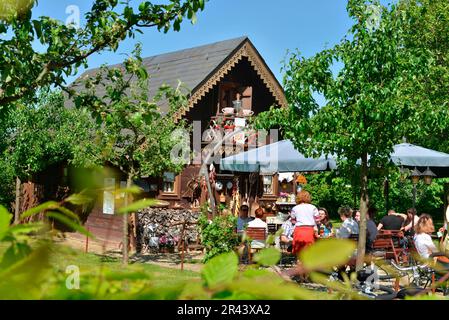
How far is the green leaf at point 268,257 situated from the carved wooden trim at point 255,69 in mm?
17530

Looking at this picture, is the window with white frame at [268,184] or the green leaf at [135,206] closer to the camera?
the green leaf at [135,206]

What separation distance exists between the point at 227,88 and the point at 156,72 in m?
3.11

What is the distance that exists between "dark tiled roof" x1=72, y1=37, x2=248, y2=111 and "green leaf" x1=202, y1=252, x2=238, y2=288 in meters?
18.3

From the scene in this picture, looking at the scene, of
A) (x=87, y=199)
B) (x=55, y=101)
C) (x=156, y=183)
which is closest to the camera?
(x=87, y=199)

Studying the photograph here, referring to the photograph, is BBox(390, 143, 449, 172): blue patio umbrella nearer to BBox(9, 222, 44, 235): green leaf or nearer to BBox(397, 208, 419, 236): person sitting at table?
BBox(397, 208, 419, 236): person sitting at table

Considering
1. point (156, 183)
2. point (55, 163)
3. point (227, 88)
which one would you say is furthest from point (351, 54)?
point (55, 163)

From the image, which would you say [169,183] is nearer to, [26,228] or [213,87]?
[213,87]

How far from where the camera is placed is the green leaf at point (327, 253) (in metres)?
0.56

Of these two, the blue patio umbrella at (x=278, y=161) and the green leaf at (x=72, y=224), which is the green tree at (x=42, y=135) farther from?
the green leaf at (x=72, y=224)

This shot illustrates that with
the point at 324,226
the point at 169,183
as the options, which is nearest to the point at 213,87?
the point at 169,183

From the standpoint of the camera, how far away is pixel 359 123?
916cm

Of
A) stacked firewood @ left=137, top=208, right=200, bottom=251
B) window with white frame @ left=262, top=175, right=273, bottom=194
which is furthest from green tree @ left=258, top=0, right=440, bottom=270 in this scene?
window with white frame @ left=262, top=175, right=273, bottom=194

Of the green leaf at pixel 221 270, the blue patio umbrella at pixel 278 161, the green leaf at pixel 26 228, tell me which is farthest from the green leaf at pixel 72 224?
the blue patio umbrella at pixel 278 161
